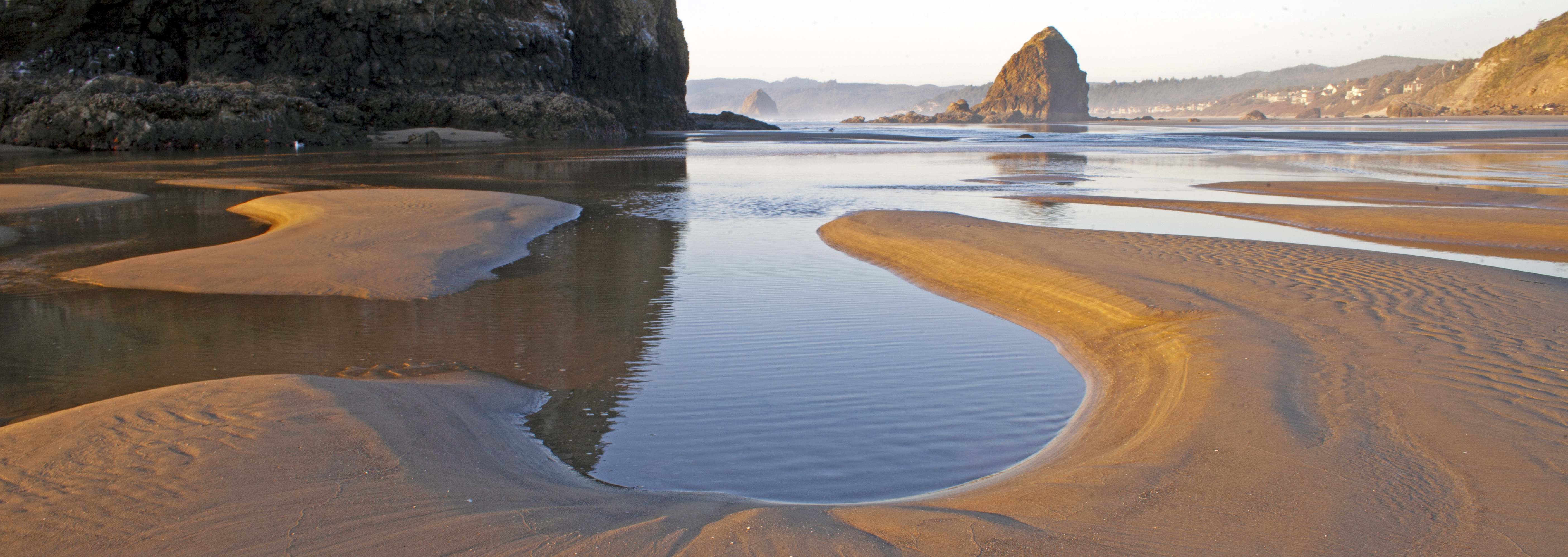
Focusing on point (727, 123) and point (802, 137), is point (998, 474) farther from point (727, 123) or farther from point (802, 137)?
point (727, 123)

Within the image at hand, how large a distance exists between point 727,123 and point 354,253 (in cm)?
7109

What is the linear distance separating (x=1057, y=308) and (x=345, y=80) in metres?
47.5

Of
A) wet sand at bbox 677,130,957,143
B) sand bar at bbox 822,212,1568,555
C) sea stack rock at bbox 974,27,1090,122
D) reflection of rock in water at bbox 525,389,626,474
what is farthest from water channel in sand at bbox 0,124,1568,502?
sea stack rock at bbox 974,27,1090,122

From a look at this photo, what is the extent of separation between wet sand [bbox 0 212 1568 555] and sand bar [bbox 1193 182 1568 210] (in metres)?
11.7

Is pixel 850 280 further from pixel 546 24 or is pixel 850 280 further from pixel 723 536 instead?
pixel 546 24

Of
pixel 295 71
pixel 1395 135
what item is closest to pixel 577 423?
pixel 295 71

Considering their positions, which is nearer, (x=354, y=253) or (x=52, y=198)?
(x=354, y=253)

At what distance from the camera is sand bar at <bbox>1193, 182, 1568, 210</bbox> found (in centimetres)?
1556

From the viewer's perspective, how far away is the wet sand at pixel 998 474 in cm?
313

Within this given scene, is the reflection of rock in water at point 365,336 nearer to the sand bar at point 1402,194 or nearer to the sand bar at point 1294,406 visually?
the sand bar at point 1294,406

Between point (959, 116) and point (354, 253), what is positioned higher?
point (959, 116)

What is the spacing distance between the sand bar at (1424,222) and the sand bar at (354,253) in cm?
1120

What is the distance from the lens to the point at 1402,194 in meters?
17.4

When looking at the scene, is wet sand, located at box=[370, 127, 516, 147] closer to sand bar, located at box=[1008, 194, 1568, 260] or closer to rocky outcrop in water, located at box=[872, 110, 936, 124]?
sand bar, located at box=[1008, 194, 1568, 260]
